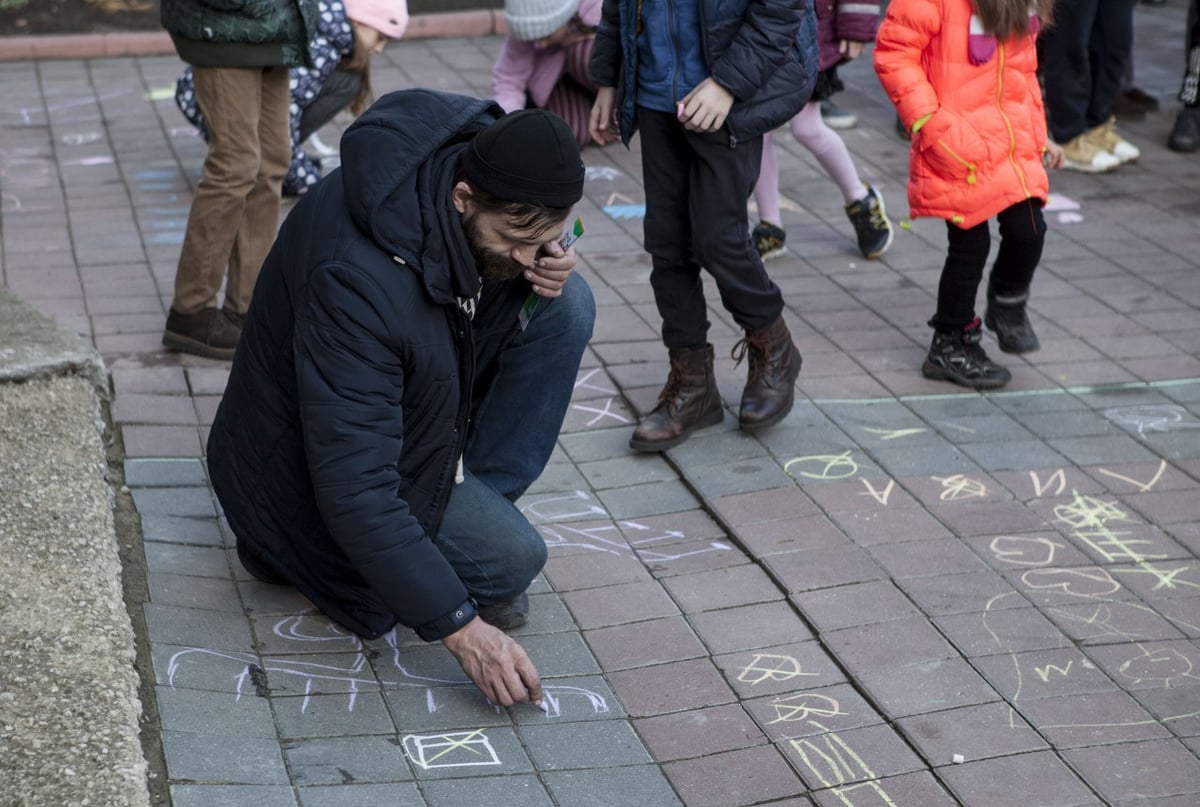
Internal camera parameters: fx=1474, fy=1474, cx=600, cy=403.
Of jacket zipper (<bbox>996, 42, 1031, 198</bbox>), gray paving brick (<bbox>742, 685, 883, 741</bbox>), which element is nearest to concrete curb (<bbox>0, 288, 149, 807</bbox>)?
gray paving brick (<bbox>742, 685, 883, 741</bbox>)

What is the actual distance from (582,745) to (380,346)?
0.84m

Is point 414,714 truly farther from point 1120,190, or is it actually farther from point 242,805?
point 1120,190

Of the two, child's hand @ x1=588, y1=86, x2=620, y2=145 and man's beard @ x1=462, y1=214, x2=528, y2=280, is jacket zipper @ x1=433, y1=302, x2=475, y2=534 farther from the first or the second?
child's hand @ x1=588, y1=86, x2=620, y2=145

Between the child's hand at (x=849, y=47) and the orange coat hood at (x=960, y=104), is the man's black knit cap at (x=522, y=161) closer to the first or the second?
the orange coat hood at (x=960, y=104)

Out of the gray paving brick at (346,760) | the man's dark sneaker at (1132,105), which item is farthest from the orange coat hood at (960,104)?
the man's dark sneaker at (1132,105)

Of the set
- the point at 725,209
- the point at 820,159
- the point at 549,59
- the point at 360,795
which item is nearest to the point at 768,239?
the point at 820,159

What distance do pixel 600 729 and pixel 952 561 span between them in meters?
1.08

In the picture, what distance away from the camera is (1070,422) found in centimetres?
427

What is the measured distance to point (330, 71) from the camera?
5.91 metres

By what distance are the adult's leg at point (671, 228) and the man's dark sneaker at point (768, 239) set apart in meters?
1.42

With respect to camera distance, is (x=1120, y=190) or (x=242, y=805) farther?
(x=1120, y=190)

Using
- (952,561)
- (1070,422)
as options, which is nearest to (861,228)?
(1070,422)

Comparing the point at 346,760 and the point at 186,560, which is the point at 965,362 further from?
the point at 346,760

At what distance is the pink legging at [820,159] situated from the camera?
5418 mm
